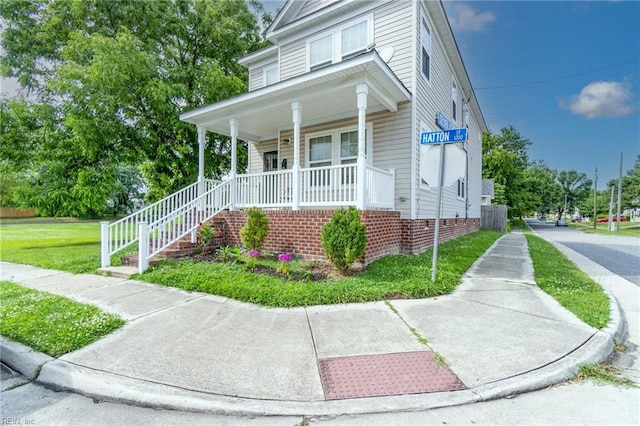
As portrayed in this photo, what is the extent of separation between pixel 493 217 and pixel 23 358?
2625cm

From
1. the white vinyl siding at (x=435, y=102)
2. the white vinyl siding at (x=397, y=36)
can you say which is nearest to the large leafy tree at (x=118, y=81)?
the white vinyl siding at (x=397, y=36)

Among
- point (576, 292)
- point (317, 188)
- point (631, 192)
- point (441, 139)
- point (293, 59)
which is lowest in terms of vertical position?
point (576, 292)

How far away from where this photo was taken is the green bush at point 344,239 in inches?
219

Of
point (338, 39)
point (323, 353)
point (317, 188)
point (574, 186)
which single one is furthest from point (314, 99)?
point (574, 186)

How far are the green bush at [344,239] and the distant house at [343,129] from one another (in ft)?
2.30

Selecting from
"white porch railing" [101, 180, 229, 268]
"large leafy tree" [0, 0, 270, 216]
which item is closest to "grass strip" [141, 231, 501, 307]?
"white porch railing" [101, 180, 229, 268]

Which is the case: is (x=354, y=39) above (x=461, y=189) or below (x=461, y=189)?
above

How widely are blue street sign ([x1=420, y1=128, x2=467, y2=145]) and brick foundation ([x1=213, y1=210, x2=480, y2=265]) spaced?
191 cm

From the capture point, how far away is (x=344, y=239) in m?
5.58

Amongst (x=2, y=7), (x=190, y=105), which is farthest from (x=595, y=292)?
(x=2, y=7)

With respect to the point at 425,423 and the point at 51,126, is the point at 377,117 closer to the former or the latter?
the point at 425,423

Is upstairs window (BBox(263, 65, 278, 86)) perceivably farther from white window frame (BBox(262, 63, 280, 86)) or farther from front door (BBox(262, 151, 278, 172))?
front door (BBox(262, 151, 278, 172))

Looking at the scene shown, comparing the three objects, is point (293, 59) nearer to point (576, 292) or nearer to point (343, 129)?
point (343, 129)

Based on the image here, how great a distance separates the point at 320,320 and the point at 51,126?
13.6 meters
